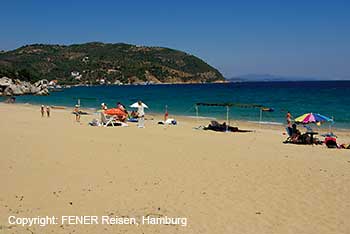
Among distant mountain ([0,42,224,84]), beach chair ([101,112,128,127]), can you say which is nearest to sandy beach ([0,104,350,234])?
beach chair ([101,112,128,127])

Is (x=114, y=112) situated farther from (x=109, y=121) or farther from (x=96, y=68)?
(x=96, y=68)

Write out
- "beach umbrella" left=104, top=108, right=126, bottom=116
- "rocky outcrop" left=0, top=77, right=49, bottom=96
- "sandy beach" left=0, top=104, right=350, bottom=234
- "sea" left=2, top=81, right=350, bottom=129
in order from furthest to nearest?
"rocky outcrop" left=0, top=77, right=49, bottom=96
"sea" left=2, top=81, right=350, bottom=129
"beach umbrella" left=104, top=108, right=126, bottom=116
"sandy beach" left=0, top=104, right=350, bottom=234

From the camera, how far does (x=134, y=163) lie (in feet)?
36.9

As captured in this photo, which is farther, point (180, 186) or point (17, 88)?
point (17, 88)

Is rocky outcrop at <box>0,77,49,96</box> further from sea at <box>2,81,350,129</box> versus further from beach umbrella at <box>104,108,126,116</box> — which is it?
beach umbrella at <box>104,108,126,116</box>

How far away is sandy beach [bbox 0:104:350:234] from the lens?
6676 millimetres

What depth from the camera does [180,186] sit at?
28.9ft

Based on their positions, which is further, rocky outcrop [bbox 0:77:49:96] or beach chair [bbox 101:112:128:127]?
rocky outcrop [bbox 0:77:49:96]

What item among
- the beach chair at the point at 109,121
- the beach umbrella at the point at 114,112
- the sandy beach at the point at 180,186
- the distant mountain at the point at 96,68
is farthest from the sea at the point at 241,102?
the distant mountain at the point at 96,68

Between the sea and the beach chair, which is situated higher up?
the beach chair

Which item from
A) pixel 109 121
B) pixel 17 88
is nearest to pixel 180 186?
pixel 109 121

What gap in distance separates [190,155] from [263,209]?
544 centimetres

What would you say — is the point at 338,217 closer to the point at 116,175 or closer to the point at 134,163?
the point at 116,175

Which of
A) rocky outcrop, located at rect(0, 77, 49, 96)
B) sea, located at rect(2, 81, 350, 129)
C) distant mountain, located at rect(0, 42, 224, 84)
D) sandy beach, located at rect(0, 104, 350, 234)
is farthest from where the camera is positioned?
distant mountain, located at rect(0, 42, 224, 84)
